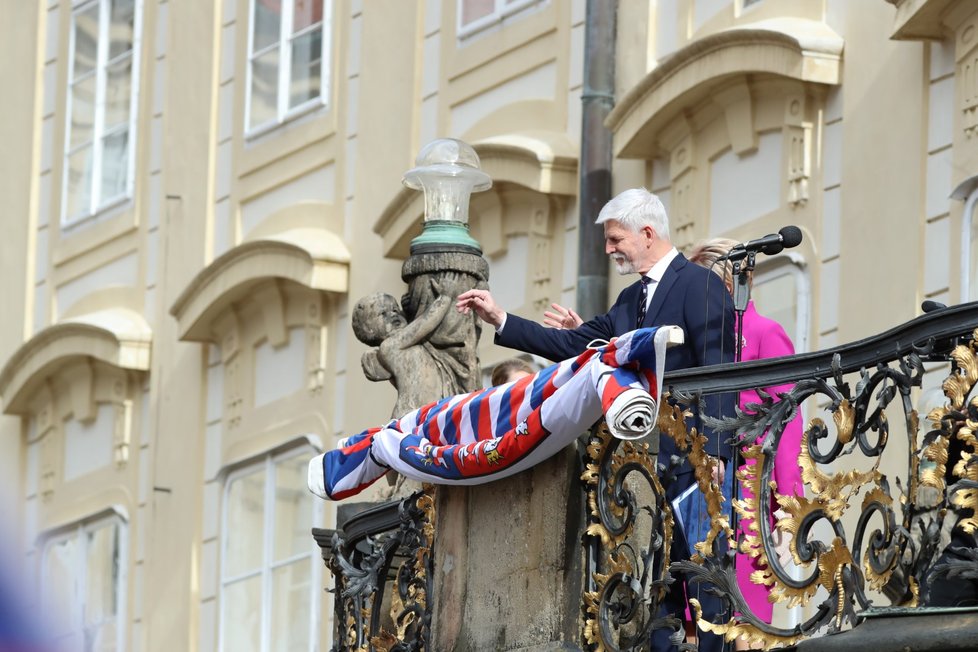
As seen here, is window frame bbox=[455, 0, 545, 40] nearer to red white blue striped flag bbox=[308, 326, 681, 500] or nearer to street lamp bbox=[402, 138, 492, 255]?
street lamp bbox=[402, 138, 492, 255]

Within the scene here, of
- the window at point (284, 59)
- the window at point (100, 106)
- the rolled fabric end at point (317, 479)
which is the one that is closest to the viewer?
the rolled fabric end at point (317, 479)

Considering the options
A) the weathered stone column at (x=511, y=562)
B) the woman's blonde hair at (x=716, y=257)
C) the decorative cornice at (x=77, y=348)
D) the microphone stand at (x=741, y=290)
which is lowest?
the weathered stone column at (x=511, y=562)

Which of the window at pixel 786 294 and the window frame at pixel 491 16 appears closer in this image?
the window at pixel 786 294

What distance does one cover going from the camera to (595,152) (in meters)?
15.8

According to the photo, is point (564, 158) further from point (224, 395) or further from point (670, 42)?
point (224, 395)

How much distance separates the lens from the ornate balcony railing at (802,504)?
273 inches

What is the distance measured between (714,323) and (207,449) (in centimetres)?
1219

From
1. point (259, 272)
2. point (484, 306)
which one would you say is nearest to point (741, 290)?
point (484, 306)

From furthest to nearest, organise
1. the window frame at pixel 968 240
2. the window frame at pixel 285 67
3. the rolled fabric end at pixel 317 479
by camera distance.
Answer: the window frame at pixel 285 67, the window frame at pixel 968 240, the rolled fabric end at pixel 317 479

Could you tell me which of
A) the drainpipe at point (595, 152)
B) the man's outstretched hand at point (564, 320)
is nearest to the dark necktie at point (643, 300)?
the man's outstretched hand at point (564, 320)

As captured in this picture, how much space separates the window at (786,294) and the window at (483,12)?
11.4 feet

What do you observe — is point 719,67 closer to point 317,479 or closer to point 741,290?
point 317,479

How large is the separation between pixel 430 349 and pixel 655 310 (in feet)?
8.19

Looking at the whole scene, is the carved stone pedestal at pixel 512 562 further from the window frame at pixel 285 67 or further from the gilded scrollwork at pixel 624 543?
the window frame at pixel 285 67
